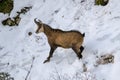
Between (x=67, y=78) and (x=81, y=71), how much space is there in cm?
40

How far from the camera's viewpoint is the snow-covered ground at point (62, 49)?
8.85 meters

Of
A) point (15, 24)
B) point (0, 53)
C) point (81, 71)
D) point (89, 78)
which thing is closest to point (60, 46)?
point (81, 71)

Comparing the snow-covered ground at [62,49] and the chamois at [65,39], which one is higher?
the chamois at [65,39]

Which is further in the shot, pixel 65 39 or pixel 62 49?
pixel 62 49

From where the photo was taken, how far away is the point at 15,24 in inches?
499

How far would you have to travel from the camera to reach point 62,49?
33.6ft

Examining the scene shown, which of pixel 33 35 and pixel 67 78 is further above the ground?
pixel 67 78

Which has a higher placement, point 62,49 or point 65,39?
point 65,39

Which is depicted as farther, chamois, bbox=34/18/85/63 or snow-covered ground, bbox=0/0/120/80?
chamois, bbox=34/18/85/63

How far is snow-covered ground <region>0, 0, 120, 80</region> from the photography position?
8.85 metres

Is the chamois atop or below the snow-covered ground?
atop

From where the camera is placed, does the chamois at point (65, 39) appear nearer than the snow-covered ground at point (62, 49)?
No

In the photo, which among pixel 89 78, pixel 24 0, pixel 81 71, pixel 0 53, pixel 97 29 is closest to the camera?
pixel 89 78

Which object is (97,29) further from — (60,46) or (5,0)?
(5,0)
